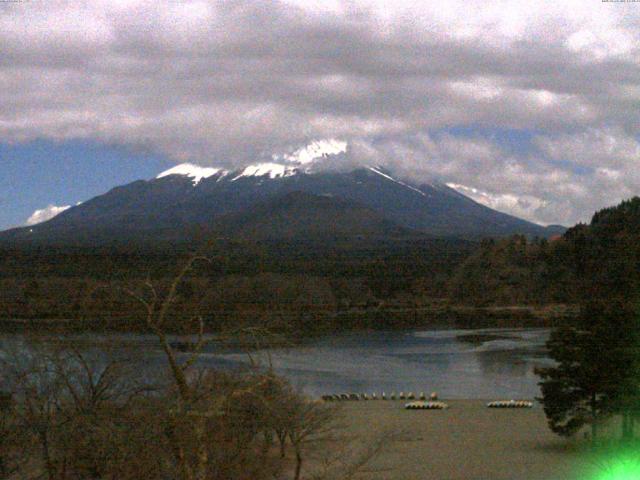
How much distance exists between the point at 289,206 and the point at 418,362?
227 ft

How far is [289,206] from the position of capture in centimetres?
10694

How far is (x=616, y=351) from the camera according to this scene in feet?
58.4

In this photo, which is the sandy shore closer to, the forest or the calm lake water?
the calm lake water

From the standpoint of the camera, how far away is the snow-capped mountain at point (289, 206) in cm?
9526

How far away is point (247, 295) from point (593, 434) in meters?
13.4

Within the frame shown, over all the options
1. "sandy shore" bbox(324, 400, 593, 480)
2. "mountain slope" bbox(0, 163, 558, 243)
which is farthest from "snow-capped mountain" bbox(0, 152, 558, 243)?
"sandy shore" bbox(324, 400, 593, 480)

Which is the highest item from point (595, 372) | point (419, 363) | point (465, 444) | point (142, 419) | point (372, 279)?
point (372, 279)

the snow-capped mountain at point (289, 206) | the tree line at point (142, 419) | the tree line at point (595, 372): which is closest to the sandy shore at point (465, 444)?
the tree line at point (595, 372)

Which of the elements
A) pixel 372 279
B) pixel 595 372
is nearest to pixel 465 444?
pixel 595 372

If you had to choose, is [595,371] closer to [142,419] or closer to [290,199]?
[142,419]

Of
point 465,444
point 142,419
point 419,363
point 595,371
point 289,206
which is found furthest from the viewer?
point 289,206

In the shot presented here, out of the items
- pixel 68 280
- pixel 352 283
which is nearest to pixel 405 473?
pixel 68 280

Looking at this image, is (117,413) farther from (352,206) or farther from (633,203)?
(352,206)

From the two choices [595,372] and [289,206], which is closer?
[595,372]
